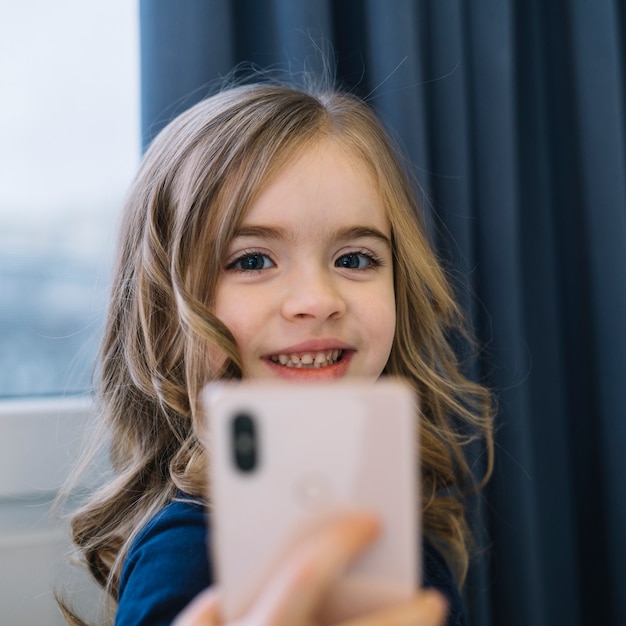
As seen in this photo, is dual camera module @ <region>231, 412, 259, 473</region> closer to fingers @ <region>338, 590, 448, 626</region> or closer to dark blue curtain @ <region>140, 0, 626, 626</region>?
fingers @ <region>338, 590, 448, 626</region>

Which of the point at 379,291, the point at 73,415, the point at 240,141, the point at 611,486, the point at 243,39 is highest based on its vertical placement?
the point at 243,39

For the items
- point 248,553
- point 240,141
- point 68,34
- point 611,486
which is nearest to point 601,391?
point 611,486

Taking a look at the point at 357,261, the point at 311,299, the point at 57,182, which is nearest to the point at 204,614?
the point at 311,299

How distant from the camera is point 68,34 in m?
0.91

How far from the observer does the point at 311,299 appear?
696 millimetres

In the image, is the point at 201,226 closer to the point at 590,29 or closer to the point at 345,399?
the point at 345,399

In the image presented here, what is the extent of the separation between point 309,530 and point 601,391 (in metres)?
0.76

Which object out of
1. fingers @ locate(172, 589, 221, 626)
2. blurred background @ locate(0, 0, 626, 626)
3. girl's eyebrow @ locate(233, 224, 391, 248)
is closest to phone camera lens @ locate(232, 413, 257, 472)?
fingers @ locate(172, 589, 221, 626)

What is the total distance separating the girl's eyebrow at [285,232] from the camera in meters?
0.71

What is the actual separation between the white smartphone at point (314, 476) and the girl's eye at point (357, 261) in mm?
391

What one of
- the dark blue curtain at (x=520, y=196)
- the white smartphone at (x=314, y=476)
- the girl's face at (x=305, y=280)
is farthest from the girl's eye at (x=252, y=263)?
the white smartphone at (x=314, y=476)

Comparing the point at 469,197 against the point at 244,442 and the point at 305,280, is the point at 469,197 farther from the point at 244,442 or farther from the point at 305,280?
the point at 244,442

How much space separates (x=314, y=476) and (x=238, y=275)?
366mm

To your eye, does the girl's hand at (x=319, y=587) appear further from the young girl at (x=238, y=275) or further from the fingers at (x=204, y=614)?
the young girl at (x=238, y=275)
